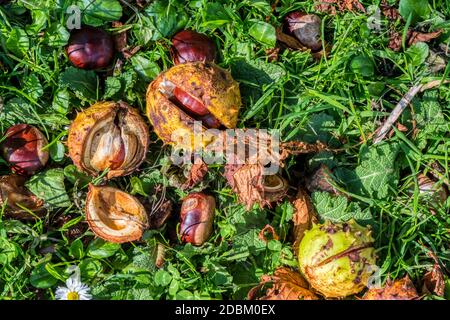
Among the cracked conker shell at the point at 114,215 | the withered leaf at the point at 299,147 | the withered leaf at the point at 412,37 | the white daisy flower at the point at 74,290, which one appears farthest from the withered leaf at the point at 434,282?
the white daisy flower at the point at 74,290

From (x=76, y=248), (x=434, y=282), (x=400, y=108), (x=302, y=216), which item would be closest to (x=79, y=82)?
(x=76, y=248)

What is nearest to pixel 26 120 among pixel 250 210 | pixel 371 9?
pixel 250 210

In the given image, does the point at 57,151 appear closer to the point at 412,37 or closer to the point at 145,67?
the point at 145,67

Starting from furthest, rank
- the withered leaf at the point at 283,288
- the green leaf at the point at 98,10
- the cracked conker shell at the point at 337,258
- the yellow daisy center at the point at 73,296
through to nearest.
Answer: the green leaf at the point at 98,10, the yellow daisy center at the point at 73,296, the withered leaf at the point at 283,288, the cracked conker shell at the point at 337,258

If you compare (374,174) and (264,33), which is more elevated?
(264,33)

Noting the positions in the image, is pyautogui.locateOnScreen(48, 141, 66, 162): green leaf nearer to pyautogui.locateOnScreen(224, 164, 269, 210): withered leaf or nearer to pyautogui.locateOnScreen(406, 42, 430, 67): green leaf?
pyautogui.locateOnScreen(224, 164, 269, 210): withered leaf

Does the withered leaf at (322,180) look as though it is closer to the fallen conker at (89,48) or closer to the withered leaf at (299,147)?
the withered leaf at (299,147)
